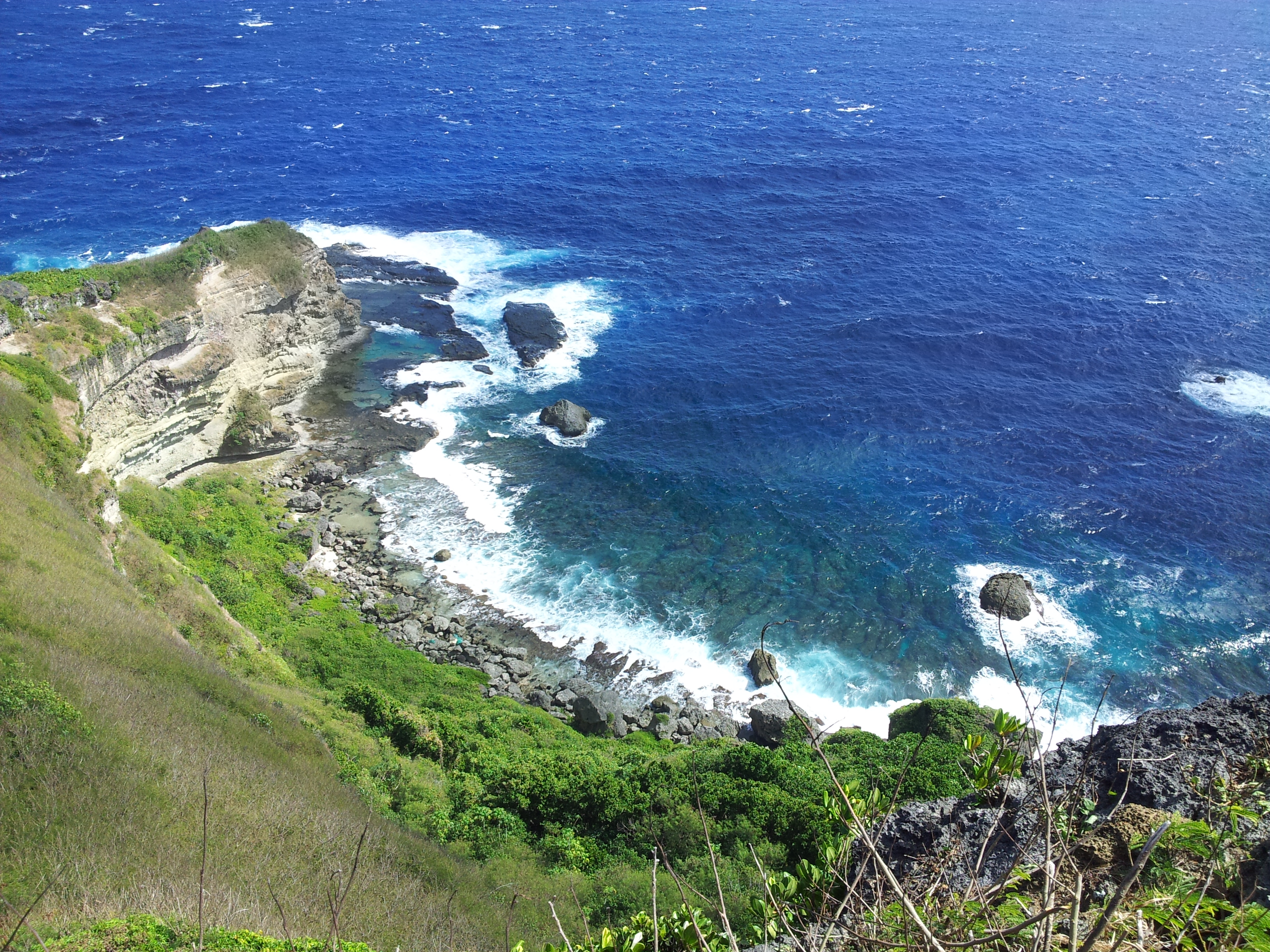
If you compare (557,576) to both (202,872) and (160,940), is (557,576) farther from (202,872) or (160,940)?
(202,872)

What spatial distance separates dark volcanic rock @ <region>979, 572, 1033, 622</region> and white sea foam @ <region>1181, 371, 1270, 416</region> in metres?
25.2

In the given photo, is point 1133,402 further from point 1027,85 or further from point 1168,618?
point 1027,85

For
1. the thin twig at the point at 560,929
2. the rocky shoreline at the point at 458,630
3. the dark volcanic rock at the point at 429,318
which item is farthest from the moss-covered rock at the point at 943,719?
the dark volcanic rock at the point at 429,318

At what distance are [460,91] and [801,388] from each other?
86.0 meters

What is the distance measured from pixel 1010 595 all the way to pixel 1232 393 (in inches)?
1174

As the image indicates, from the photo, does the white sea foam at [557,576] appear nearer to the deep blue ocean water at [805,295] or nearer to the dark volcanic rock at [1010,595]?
the deep blue ocean water at [805,295]

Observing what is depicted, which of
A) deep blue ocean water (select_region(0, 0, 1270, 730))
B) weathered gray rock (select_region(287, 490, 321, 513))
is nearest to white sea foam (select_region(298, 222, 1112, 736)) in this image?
deep blue ocean water (select_region(0, 0, 1270, 730))

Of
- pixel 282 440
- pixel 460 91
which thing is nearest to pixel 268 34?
pixel 460 91

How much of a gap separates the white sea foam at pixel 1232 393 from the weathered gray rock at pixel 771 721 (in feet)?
132

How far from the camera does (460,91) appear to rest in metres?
121

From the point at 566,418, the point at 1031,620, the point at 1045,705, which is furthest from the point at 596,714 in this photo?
the point at 566,418

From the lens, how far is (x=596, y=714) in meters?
38.7

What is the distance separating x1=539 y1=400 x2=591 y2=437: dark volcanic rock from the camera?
57.6m

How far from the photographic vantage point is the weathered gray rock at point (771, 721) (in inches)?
1499
